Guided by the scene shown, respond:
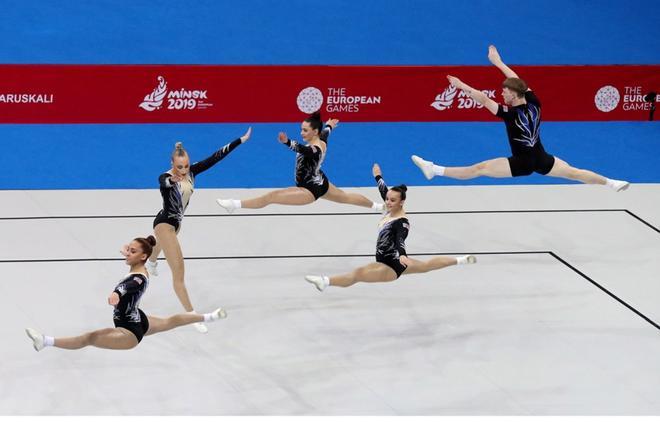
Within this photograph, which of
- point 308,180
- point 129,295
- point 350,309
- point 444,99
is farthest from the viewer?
point 444,99

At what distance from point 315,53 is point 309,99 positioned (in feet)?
7.17

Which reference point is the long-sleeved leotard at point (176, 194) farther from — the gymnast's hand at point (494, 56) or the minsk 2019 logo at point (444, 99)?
the minsk 2019 logo at point (444, 99)

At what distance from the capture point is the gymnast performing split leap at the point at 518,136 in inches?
507

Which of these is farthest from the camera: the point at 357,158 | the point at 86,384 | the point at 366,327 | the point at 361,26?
the point at 361,26

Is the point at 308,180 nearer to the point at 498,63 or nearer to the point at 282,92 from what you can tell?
the point at 498,63

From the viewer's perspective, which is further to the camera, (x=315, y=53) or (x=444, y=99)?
(x=315, y=53)

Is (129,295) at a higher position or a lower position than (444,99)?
lower

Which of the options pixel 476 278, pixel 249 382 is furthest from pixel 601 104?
pixel 249 382

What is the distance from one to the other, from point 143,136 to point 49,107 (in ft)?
5.07

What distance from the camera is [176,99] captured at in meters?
18.4

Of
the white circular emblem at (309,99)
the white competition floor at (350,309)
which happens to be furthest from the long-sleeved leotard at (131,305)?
the white circular emblem at (309,99)

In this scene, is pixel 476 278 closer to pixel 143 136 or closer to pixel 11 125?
pixel 143 136

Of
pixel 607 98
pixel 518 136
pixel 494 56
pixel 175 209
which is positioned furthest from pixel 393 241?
pixel 607 98

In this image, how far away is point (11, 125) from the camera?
60.1 feet
